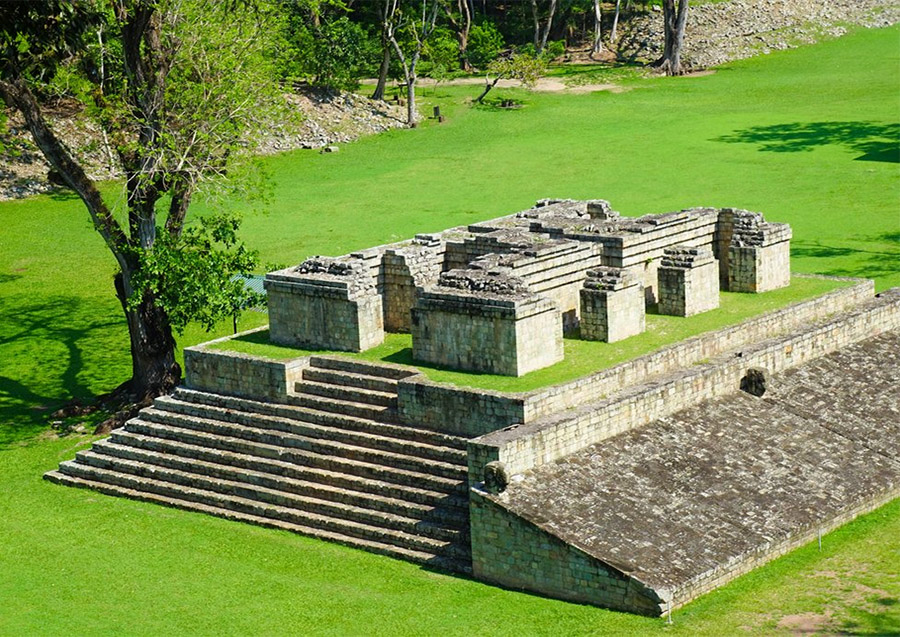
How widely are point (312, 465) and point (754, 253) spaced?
10.0 m

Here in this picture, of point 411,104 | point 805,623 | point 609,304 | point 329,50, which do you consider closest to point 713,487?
point 805,623

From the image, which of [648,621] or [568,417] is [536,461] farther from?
[648,621]

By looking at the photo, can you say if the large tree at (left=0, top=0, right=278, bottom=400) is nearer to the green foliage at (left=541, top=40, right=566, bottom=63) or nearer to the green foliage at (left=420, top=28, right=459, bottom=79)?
the green foliage at (left=420, top=28, right=459, bottom=79)

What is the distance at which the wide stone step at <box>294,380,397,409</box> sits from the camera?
2450cm

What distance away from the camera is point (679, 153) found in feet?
161

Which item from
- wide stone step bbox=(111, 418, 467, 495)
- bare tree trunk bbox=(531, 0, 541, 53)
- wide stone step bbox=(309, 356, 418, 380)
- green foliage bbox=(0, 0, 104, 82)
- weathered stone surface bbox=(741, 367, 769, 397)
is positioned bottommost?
wide stone step bbox=(111, 418, 467, 495)

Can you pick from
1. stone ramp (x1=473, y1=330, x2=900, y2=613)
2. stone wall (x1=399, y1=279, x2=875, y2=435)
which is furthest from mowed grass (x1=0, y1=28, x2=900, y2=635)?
stone wall (x1=399, y1=279, x2=875, y2=435)

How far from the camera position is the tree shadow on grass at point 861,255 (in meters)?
35.2

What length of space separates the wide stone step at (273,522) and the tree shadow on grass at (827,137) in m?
28.2

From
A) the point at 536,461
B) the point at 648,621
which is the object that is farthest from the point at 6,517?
the point at 648,621

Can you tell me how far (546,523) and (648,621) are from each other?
2083mm

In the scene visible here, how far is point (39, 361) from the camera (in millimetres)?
32812

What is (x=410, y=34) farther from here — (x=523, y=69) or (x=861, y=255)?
(x=861, y=255)

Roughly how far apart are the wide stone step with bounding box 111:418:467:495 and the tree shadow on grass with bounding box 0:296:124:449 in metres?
3.43
